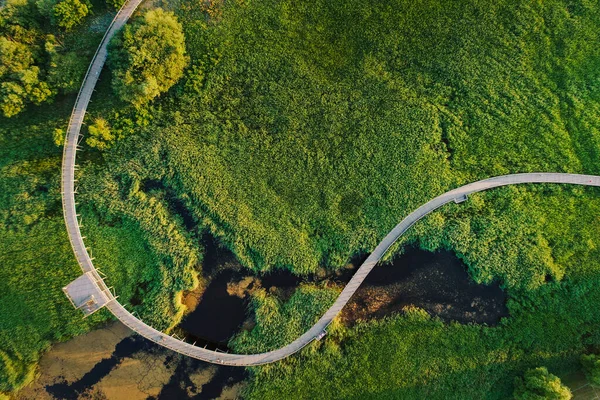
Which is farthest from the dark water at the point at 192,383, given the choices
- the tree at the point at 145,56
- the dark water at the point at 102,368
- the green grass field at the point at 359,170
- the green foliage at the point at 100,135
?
the tree at the point at 145,56

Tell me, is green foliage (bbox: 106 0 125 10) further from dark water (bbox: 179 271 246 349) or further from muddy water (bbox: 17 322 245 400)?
muddy water (bbox: 17 322 245 400)

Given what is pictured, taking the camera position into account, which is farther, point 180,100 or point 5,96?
point 180,100

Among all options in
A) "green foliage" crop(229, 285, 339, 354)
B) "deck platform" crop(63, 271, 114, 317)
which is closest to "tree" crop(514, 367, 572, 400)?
"green foliage" crop(229, 285, 339, 354)

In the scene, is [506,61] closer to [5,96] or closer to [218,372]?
[218,372]

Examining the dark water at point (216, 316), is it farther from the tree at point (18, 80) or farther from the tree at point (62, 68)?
the tree at point (18, 80)

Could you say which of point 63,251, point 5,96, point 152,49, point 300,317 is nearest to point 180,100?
point 152,49

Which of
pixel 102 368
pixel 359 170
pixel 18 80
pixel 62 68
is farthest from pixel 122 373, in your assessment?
pixel 359 170
